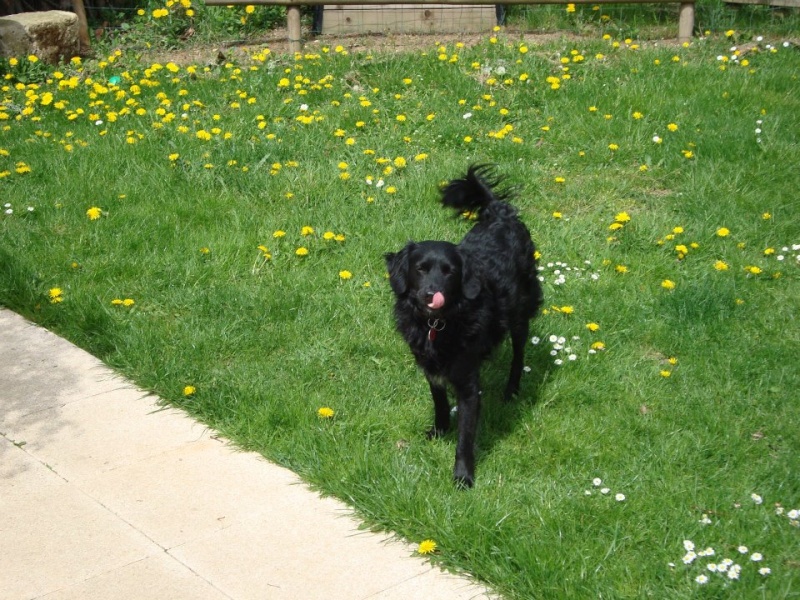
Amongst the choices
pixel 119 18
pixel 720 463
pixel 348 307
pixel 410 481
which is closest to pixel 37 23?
pixel 119 18

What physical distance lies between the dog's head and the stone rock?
23.1ft

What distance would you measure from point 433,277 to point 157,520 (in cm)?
156

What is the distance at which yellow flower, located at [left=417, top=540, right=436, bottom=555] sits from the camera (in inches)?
147

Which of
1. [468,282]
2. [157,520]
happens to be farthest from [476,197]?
[157,520]

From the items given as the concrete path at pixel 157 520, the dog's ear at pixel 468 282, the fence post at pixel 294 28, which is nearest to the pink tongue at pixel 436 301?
the dog's ear at pixel 468 282

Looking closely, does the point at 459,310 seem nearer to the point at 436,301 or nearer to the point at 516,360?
the point at 436,301

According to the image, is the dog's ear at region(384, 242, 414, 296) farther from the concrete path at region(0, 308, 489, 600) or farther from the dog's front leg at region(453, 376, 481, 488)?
the concrete path at region(0, 308, 489, 600)

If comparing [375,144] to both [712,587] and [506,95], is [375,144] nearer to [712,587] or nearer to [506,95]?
[506,95]

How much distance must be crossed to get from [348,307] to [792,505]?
281 centimetres

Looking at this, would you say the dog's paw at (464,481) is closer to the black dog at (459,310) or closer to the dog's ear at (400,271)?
the black dog at (459,310)

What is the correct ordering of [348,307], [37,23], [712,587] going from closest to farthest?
[712,587]
[348,307]
[37,23]

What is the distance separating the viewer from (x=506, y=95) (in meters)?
8.40

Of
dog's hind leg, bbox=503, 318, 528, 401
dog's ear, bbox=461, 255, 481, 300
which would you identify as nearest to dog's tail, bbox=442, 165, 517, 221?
dog's hind leg, bbox=503, 318, 528, 401

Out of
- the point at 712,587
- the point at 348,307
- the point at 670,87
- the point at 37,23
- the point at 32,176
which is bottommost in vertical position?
the point at 712,587
